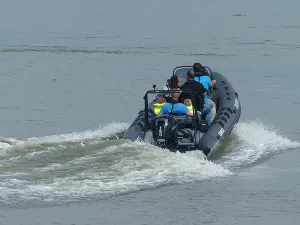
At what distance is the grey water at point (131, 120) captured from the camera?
564 inches

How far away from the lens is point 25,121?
851 inches

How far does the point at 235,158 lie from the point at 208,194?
2.69m

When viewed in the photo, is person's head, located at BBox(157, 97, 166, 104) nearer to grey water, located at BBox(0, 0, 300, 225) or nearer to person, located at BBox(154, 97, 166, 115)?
person, located at BBox(154, 97, 166, 115)

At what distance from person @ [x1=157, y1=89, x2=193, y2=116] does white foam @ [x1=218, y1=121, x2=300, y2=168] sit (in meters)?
1.08

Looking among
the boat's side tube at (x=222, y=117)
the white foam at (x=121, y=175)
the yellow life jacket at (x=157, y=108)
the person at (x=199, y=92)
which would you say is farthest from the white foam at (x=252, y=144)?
the yellow life jacket at (x=157, y=108)

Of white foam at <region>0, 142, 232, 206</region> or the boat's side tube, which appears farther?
the boat's side tube

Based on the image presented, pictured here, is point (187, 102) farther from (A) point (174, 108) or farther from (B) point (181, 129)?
(B) point (181, 129)

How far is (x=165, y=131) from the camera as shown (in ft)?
53.8

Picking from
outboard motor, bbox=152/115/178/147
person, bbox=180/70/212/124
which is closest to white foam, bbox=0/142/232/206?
outboard motor, bbox=152/115/178/147

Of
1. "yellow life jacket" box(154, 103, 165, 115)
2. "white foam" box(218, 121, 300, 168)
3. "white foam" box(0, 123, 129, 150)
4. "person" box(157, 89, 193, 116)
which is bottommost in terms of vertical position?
"white foam" box(218, 121, 300, 168)

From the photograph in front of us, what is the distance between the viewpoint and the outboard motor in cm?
1642

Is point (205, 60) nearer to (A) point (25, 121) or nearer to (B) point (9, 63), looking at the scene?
(B) point (9, 63)

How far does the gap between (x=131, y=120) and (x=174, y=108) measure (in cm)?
452

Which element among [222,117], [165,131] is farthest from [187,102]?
[165,131]
